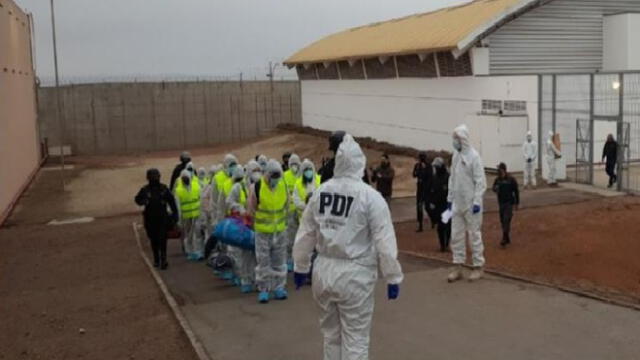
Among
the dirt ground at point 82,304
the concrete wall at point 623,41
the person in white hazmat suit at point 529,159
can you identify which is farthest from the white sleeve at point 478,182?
the concrete wall at point 623,41

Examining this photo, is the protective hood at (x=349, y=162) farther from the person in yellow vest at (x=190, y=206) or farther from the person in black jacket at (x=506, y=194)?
the person in yellow vest at (x=190, y=206)

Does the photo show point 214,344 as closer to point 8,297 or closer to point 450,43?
point 8,297

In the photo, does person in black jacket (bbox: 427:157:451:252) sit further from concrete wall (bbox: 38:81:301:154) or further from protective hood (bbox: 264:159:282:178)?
concrete wall (bbox: 38:81:301:154)

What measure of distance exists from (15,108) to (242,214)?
17565mm

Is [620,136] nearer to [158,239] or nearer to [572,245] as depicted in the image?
[572,245]

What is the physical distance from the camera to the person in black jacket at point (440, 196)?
1237 centimetres

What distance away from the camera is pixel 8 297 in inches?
426

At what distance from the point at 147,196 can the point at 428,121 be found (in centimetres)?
1708

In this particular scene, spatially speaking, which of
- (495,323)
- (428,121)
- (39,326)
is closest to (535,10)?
(428,121)

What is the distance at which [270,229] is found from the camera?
31.2 ft

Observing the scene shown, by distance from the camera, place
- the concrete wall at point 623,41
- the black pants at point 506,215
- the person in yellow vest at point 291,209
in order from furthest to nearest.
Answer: the concrete wall at point 623,41, the black pants at point 506,215, the person in yellow vest at point 291,209

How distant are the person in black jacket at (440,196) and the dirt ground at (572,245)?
307 mm

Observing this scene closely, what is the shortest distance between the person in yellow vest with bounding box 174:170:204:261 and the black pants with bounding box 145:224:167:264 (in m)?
0.77

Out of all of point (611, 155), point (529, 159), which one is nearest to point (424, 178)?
point (529, 159)
